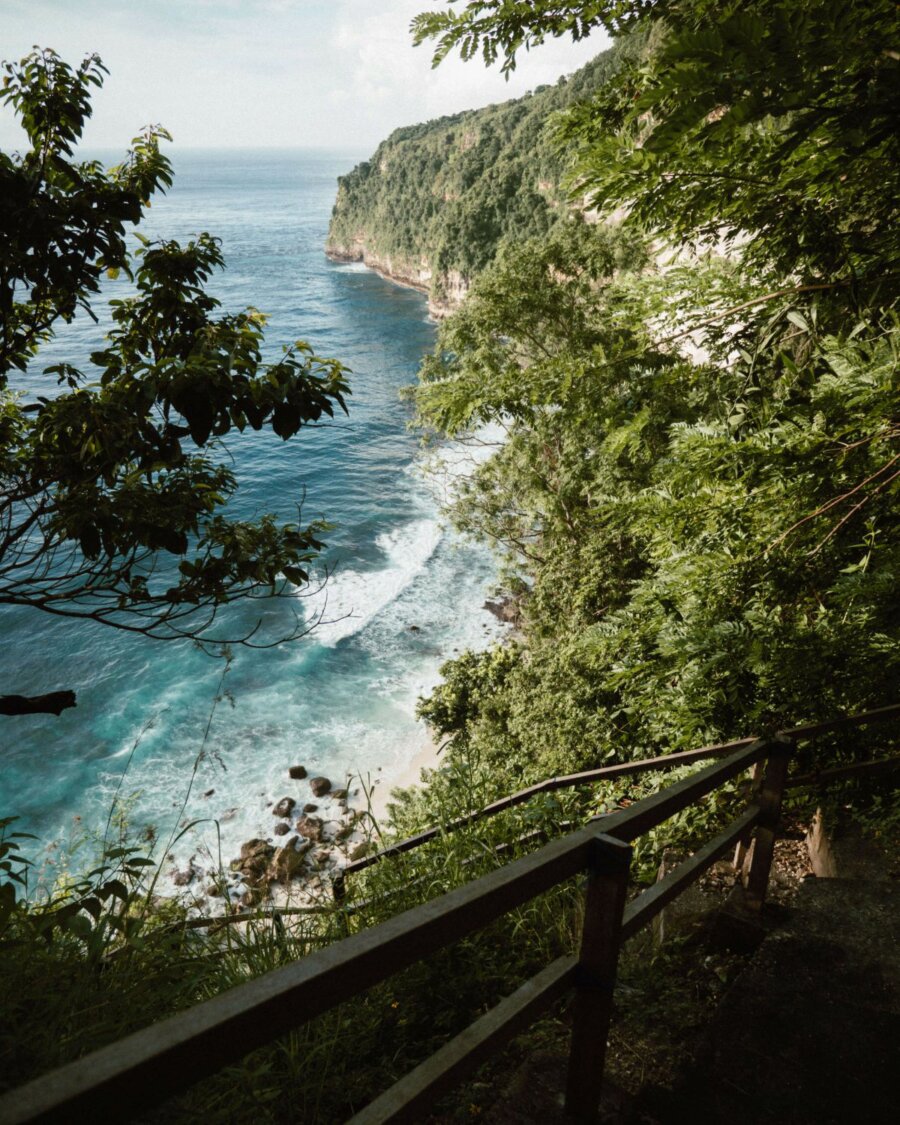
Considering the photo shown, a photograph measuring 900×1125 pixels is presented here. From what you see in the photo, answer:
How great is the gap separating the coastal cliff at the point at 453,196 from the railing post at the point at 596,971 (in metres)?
50.7

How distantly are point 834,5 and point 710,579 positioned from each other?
361cm

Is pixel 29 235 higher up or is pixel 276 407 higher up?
pixel 29 235

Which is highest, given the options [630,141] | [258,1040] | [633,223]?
[630,141]

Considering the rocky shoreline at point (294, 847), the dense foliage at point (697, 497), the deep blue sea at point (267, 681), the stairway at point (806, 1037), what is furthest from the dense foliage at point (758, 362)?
the rocky shoreline at point (294, 847)

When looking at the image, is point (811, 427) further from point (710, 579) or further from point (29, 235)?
point (29, 235)

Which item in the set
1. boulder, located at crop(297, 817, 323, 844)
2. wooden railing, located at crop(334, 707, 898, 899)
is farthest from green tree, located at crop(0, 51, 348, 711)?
boulder, located at crop(297, 817, 323, 844)

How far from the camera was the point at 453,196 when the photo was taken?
271ft

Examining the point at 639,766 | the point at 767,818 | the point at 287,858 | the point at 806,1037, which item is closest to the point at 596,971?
the point at 806,1037

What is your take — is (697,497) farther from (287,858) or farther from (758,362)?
(287,858)

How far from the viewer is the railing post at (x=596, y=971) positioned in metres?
1.79

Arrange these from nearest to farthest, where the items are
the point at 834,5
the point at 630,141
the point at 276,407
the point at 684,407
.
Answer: the point at 834,5 → the point at 630,141 → the point at 276,407 → the point at 684,407

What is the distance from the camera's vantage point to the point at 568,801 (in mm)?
6441

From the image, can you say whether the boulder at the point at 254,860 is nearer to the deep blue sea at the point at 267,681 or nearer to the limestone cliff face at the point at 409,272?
the deep blue sea at the point at 267,681

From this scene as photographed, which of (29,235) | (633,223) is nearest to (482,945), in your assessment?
(633,223)
